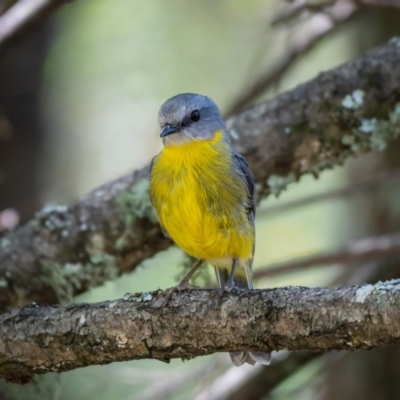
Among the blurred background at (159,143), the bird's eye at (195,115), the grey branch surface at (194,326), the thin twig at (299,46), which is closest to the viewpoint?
the grey branch surface at (194,326)

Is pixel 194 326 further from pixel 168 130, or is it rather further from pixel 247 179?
pixel 168 130

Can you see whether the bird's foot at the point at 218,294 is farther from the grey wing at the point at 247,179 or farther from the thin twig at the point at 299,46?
the thin twig at the point at 299,46

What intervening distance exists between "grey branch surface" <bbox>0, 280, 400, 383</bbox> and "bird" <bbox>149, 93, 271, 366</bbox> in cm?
54

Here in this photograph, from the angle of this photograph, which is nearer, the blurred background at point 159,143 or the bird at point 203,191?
the bird at point 203,191

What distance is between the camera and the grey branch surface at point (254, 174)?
417cm

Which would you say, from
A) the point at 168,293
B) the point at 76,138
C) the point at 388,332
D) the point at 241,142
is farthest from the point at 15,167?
the point at 388,332

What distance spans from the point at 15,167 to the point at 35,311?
7.54 ft

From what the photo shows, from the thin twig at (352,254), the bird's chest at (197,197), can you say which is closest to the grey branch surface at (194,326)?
the bird's chest at (197,197)

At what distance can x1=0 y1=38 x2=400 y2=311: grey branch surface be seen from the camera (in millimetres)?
4172

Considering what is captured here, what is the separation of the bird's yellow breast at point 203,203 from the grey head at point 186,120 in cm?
9

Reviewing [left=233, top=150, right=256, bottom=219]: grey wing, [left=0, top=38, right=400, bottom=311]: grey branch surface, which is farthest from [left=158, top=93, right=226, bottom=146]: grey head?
[left=0, top=38, right=400, bottom=311]: grey branch surface

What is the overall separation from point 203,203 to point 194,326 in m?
0.89

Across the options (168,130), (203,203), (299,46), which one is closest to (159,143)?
(299,46)

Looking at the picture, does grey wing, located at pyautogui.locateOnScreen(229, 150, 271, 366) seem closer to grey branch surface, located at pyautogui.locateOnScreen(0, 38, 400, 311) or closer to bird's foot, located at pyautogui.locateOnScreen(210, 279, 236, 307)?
grey branch surface, located at pyautogui.locateOnScreen(0, 38, 400, 311)
